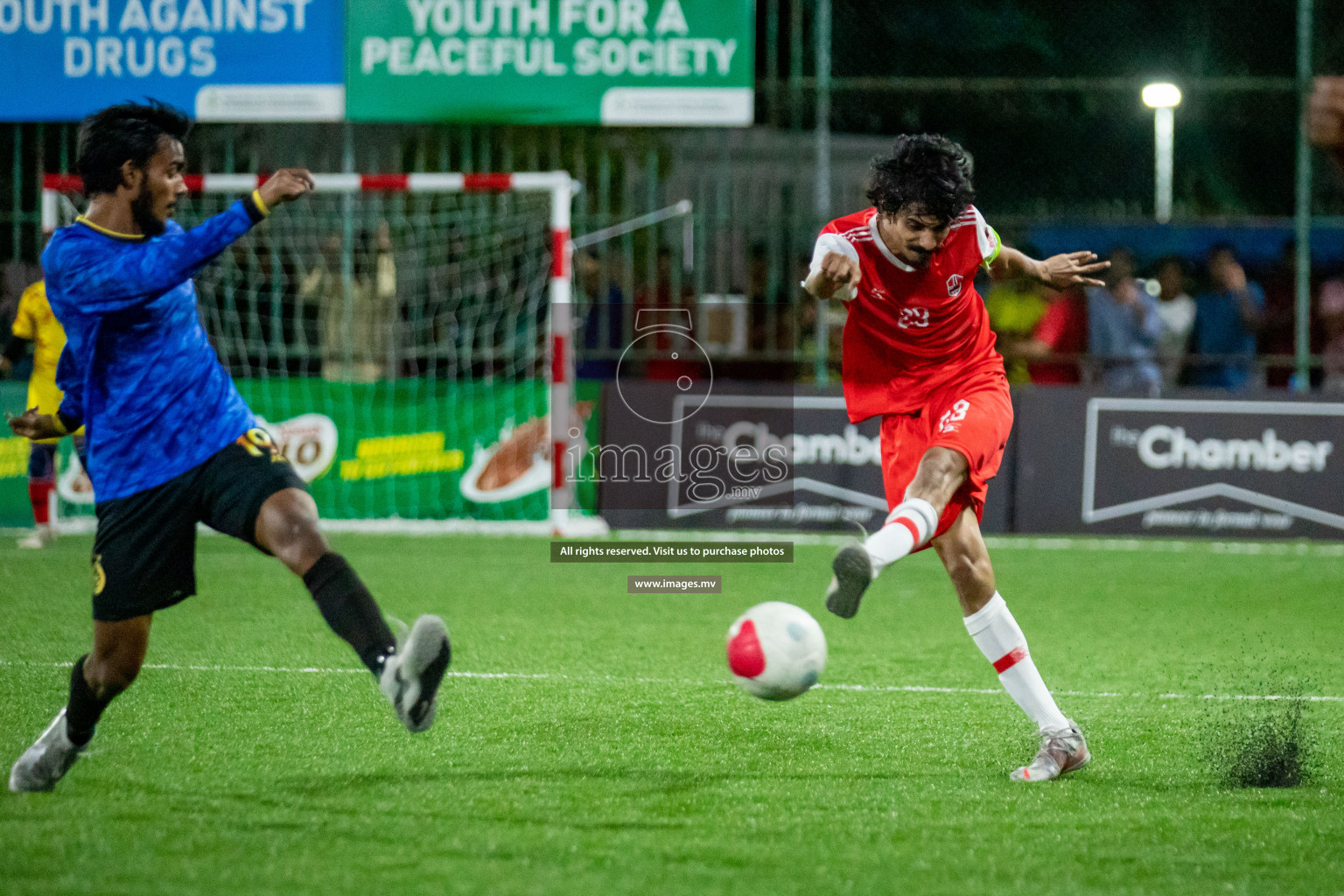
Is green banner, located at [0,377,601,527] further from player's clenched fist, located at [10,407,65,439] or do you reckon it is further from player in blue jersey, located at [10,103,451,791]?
player in blue jersey, located at [10,103,451,791]

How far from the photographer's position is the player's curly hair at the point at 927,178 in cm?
441

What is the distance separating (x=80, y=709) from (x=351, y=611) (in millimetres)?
862

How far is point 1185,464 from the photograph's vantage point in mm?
11453

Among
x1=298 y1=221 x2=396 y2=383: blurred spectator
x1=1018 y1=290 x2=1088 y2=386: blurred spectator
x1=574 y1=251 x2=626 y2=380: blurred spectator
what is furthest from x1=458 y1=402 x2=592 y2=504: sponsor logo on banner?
x1=1018 y1=290 x2=1088 y2=386: blurred spectator

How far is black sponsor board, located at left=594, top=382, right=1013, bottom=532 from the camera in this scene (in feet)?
38.1

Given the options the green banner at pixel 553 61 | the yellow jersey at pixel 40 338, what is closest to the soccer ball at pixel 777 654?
the yellow jersey at pixel 40 338

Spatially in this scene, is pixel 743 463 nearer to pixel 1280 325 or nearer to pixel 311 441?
pixel 311 441

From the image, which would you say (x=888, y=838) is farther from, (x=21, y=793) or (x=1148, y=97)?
(x=1148, y=97)

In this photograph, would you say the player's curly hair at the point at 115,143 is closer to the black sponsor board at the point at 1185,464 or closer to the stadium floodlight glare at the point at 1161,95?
the black sponsor board at the point at 1185,464

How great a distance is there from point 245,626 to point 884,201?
4.26m

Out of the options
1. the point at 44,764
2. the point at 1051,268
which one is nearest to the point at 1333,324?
the point at 1051,268

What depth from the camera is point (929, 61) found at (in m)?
14.0

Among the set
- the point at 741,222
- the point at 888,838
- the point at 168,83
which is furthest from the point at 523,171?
the point at 888,838

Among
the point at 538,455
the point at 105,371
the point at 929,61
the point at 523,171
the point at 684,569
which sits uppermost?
the point at 929,61
